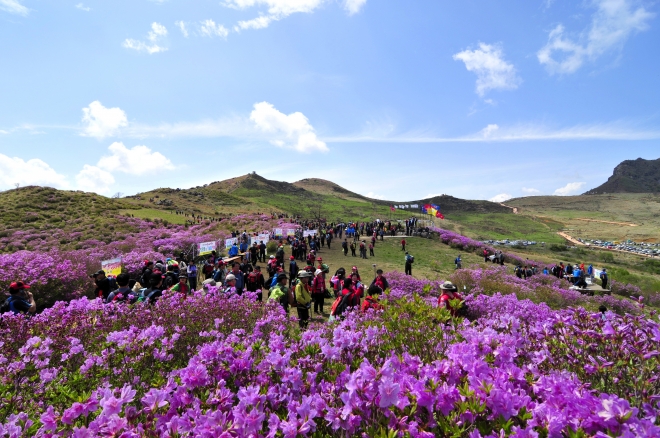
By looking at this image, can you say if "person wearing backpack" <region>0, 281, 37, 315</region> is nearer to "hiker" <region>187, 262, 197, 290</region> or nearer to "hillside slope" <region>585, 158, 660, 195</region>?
"hiker" <region>187, 262, 197, 290</region>

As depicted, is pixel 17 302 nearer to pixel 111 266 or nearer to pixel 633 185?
pixel 111 266

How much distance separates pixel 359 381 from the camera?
6.21 feet

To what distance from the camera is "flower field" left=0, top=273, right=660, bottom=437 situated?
1733mm

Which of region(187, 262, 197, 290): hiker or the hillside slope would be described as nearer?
region(187, 262, 197, 290): hiker

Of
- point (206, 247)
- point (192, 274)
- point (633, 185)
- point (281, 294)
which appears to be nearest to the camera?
point (281, 294)

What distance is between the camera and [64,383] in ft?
10.4

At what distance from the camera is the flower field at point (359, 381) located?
173cm

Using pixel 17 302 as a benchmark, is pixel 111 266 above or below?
below

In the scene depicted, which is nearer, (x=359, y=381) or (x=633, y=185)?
(x=359, y=381)

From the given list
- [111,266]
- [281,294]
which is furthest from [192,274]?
[281,294]

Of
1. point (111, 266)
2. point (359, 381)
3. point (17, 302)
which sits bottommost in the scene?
point (111, 266)

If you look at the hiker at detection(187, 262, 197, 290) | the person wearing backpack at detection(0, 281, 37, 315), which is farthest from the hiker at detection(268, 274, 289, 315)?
the hiker at detection(187, 262, 197, 290)

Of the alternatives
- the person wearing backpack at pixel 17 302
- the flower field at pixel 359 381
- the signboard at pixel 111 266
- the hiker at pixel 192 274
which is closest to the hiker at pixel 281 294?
the flower field at pixel 359 381

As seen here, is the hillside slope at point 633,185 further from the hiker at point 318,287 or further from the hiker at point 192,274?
the hiker at point 192,274
